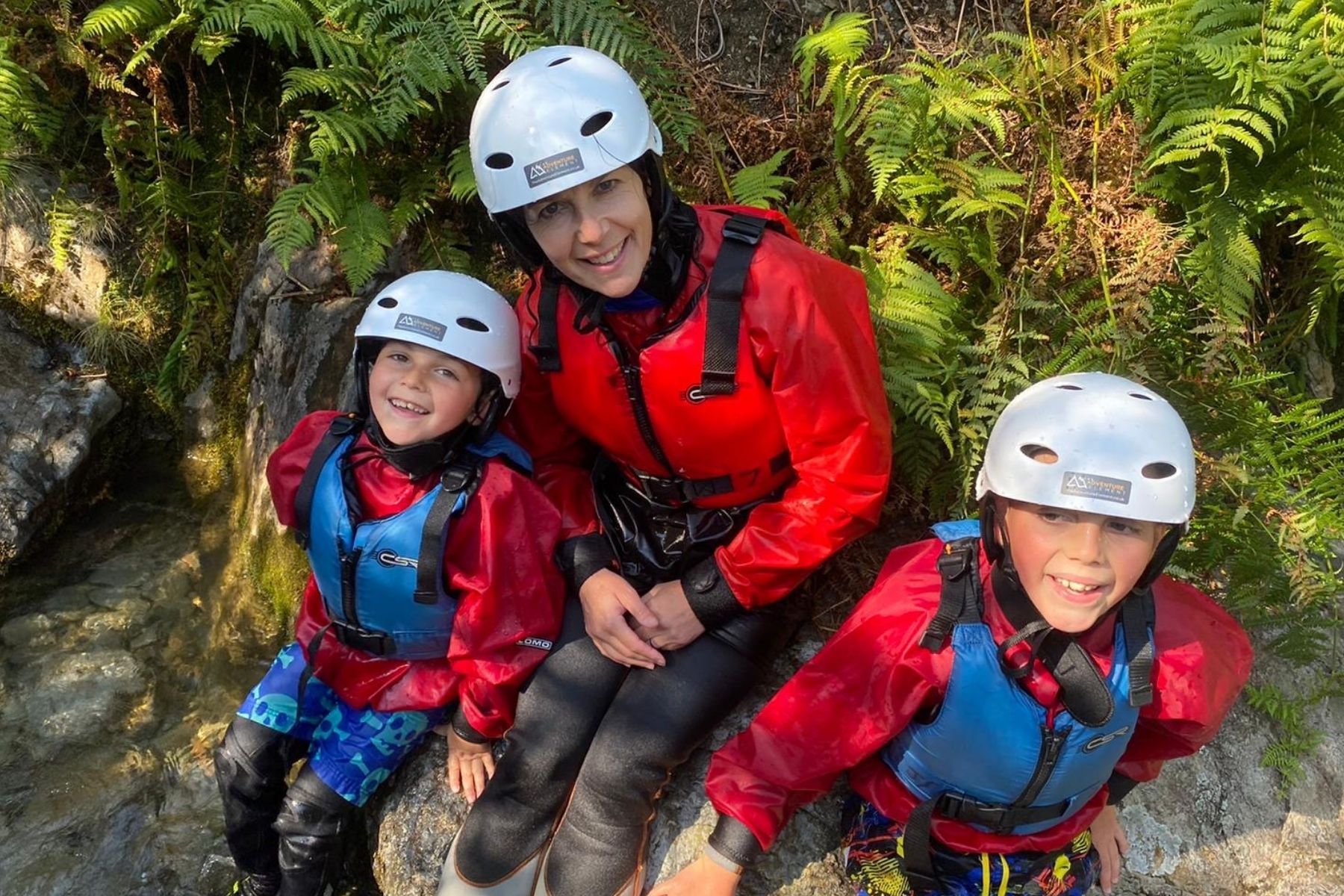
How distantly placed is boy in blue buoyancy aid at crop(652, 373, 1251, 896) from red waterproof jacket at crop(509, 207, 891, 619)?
363mm

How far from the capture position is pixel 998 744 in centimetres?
284

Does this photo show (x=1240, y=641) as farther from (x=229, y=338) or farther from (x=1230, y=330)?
(x=229, y=338)

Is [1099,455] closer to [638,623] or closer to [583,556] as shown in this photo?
[638,623]

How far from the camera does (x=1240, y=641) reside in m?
2.94

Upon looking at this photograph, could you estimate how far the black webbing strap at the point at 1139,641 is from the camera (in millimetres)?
2740

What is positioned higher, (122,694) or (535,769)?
(535,769)

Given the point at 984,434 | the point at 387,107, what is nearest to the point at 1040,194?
the point at 984,434

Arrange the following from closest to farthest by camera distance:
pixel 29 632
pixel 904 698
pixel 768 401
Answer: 1. pixel 904 698
2. pixel 768 401
3. pixel 29 632

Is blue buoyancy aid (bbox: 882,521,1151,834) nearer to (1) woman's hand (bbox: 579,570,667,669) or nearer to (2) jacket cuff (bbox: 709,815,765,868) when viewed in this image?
(2) jacket cuff (bbox: 709,815,765,868)

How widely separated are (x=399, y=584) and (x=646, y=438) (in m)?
1.10

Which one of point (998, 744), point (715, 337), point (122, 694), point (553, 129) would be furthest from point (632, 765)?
point (122, 694)

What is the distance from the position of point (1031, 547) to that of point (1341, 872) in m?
2.26

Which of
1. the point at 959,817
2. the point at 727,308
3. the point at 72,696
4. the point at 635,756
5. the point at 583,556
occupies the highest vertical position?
the point at 727,308

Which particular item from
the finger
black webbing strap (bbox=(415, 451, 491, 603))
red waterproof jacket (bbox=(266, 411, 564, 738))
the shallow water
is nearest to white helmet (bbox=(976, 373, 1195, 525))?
the finger
